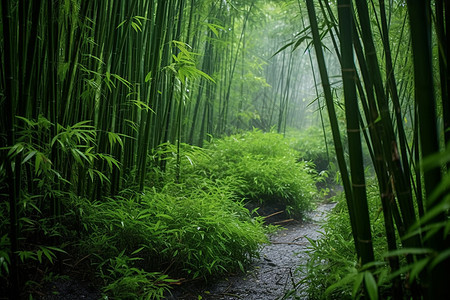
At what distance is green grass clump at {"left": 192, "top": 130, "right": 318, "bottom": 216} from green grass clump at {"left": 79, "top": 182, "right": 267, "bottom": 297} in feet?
3.47

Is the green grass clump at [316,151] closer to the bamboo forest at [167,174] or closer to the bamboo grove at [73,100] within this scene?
the bamboo forest at [167,174]

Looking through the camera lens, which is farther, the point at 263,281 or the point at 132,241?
the point at 263,281

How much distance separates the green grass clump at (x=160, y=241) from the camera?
5.03 ft

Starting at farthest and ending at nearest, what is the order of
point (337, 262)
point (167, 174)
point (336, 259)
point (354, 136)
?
1. point (167, 174)
2. point (337, 262)
3. point (336, 259)
4. point (354, 136)

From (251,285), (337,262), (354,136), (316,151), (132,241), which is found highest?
(354,136)

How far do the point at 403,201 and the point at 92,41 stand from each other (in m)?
1.54

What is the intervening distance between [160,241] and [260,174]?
1.78 meters

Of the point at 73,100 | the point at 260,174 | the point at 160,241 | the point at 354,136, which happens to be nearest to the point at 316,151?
the point at 260,174

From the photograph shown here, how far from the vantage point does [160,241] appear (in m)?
1.67

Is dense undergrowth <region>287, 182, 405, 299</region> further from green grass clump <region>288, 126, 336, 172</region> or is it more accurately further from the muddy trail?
green grass clump <region>288, 126, 336, 172</region>

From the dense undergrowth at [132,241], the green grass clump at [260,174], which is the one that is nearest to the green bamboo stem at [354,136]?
the dense undergrowth at [132,241]

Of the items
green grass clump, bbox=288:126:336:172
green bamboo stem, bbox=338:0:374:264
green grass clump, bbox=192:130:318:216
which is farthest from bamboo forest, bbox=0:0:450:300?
green grass clump, bbox=288:126:336:172

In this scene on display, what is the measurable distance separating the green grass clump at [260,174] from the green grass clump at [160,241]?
1058mm

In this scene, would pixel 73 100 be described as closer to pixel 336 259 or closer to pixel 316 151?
pixel 336 259
